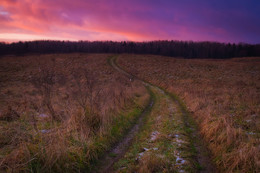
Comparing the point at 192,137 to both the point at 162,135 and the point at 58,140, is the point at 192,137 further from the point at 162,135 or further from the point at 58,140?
the point at 58,140

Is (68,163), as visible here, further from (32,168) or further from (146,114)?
(146,114)

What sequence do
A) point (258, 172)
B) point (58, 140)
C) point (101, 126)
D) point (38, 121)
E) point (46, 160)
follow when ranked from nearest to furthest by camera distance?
point (258, 172) < point (46, 160) < point (58, 140) < point (101, 126) < point (38, 121)

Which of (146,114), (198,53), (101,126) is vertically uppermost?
(198,53)

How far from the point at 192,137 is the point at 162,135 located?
1.37 meters

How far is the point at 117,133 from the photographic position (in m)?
6.11

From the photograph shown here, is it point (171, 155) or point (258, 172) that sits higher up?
point (258, 172)

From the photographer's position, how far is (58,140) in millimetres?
4285

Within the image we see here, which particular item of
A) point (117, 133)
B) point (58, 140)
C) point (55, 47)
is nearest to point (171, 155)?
point (117, 133)

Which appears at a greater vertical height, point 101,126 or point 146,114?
point 101,126

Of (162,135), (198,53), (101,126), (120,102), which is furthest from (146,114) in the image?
(198,53)

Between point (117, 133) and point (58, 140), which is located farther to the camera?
point (117, 133)

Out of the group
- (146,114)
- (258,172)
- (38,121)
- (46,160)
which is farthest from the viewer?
(146,114)

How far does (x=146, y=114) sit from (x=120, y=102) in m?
1.98

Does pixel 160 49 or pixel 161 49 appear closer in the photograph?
pixel 161 49
